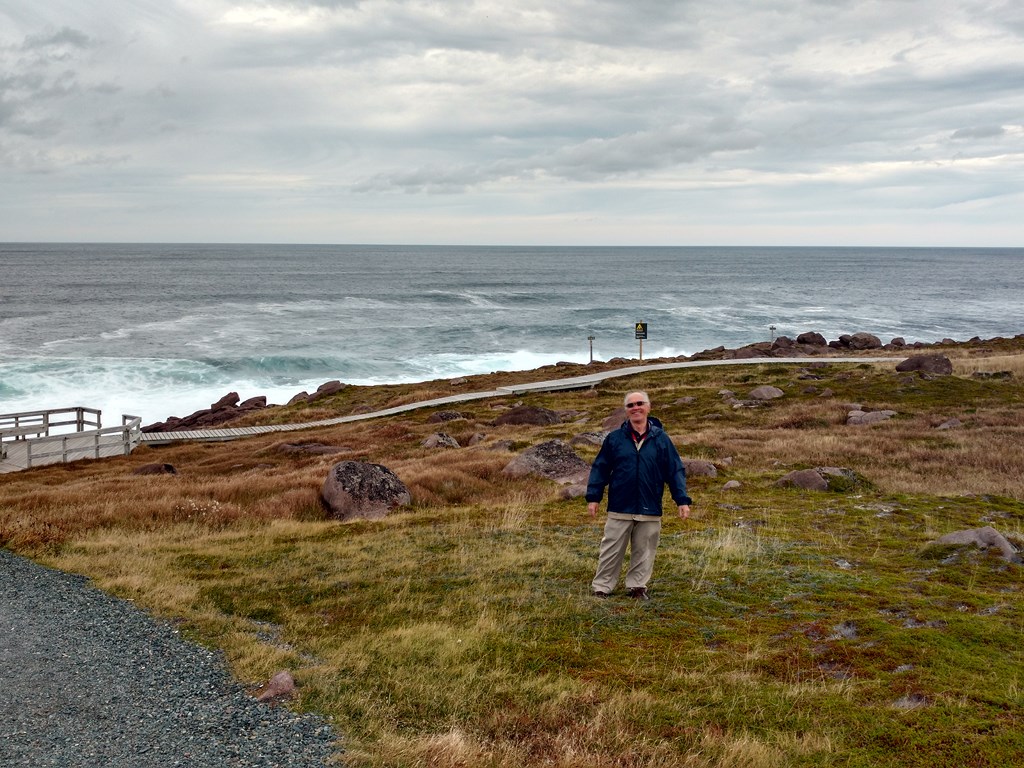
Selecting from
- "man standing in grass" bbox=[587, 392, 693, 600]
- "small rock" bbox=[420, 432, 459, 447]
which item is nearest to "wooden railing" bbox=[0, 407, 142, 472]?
"small rock" bbox=[420, 432, 459, 447]

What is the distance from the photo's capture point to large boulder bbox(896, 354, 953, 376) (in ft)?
120

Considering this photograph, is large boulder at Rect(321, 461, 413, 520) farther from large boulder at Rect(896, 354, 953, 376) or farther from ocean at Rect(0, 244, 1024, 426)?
ocean at Rect(0, 244, 1024, 426)

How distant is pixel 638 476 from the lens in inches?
373

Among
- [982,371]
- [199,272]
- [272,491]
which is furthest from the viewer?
[199,272]

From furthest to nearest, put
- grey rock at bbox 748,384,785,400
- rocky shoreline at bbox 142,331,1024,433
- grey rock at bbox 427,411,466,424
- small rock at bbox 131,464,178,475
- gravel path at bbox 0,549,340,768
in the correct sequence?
rocky shoreline at bbox 142,331,1024,433
grey rock at bbox 427,411,466,424
grey rock at bbox 748,384,785,400
small rock at bbox 131,464,178,475
gravel path at bbox 0,549,340,768

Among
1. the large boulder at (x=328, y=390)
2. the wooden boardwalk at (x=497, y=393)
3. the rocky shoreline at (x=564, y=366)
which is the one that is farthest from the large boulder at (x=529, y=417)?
the large boulder at (x=328, y=390)

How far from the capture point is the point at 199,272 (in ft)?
595

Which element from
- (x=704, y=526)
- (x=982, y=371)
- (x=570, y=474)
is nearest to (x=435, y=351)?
(x=982, y=371)

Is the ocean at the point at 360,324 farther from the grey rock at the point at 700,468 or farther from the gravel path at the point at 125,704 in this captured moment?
the gravel path at the point at 125,704

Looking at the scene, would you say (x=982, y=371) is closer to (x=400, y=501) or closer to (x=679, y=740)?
(x=400, y=501)

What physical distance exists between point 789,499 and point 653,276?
182440mm

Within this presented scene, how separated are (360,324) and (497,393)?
58.1m

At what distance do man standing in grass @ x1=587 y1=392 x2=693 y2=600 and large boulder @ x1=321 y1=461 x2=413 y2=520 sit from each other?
8054mm

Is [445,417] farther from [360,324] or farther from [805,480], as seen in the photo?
[360,324]
